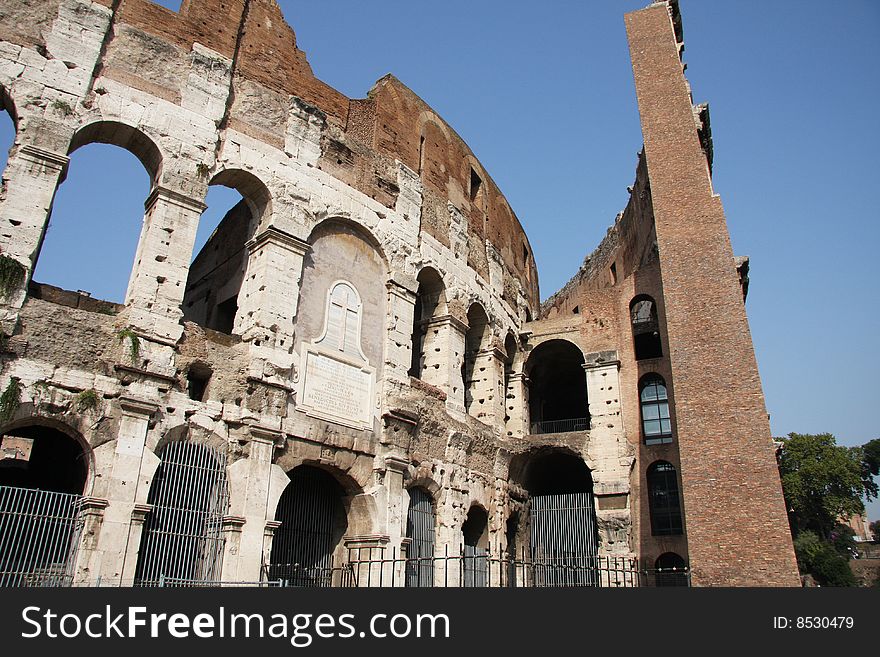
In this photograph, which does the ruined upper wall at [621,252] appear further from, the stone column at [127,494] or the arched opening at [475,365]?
the stone column at [127,494]

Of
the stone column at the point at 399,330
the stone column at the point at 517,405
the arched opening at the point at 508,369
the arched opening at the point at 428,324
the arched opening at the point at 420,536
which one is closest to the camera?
the arched opening at the point at 420,536

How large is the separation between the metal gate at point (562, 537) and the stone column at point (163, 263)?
10.3 metres

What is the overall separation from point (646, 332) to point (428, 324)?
7.30m

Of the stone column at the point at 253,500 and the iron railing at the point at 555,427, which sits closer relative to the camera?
the stone column at the point at 253,500

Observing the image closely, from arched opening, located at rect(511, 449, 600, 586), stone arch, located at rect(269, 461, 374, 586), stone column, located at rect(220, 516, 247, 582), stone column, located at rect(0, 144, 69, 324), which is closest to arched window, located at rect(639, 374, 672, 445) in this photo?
arched opening, located at rect(511, 449, 600, 586)

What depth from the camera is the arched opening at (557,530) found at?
15391mm

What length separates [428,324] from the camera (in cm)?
1496

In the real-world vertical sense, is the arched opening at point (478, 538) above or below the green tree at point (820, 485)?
below

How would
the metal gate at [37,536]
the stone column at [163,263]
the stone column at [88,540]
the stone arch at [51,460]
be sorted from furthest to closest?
the stone arch at [51,460] < the stone column at [163,263] < the stone column at [88,540] < the metal gate at [37,536]

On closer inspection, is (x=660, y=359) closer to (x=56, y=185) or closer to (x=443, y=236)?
(x=443, y=236)

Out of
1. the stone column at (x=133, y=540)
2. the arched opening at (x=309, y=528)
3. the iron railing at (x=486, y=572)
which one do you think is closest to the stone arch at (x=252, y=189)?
the arched opening at (x=309, y=528)

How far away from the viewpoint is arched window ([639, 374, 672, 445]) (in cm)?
1602

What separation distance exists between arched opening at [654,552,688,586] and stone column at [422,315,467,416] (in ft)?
18.2

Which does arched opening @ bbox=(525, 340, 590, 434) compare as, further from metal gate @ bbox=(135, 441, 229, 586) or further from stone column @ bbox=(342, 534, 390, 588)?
metal gate @ bbox=(135, 441, 229, 586)
